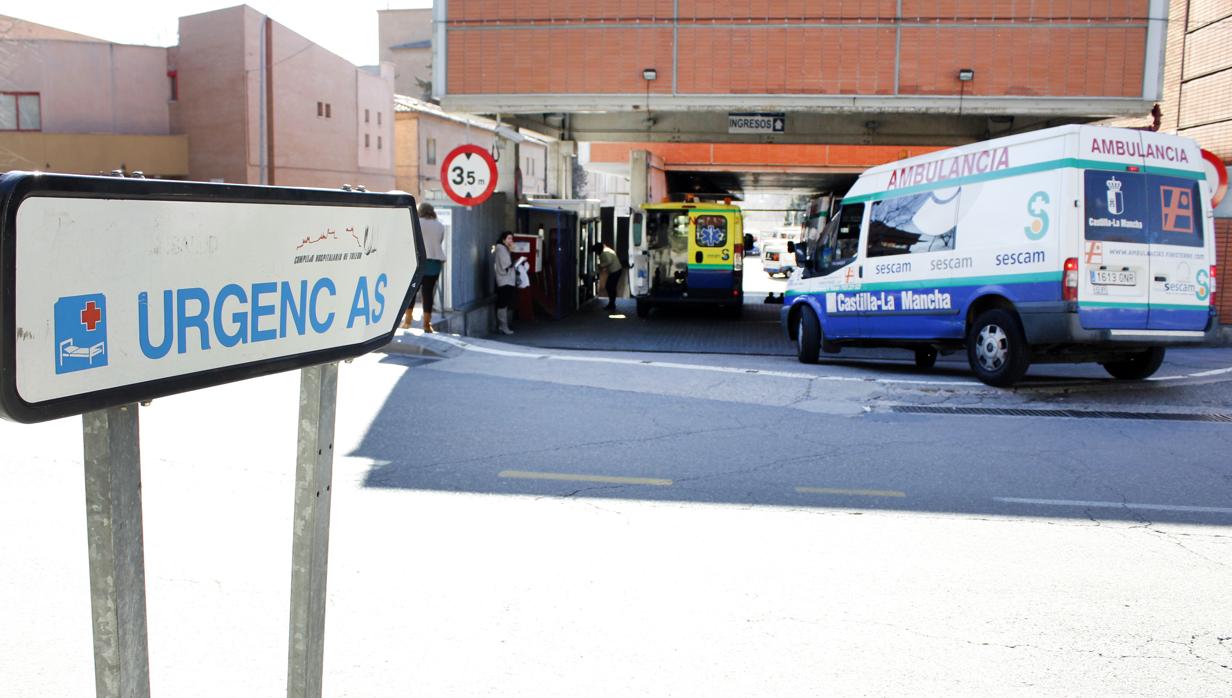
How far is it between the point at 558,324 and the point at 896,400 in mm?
10752

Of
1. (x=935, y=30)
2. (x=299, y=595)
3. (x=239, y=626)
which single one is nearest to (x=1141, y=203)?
(x=935, y=30)

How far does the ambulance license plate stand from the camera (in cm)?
1062

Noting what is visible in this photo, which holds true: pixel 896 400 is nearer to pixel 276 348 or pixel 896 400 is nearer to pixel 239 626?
pixel 239 626

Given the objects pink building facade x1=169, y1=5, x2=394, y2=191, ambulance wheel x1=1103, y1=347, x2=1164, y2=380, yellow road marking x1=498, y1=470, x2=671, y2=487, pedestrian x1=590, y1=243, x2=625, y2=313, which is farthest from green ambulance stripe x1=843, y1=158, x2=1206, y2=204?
pink building facade x1=169, y1=5, x2=394, y2=191

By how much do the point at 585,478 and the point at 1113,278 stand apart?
6.42 m

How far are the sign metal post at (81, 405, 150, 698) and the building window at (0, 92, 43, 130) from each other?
39.1 metres

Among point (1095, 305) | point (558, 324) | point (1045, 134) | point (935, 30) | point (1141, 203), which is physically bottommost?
point (558, 324)

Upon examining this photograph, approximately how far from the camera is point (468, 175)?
15.3 metres

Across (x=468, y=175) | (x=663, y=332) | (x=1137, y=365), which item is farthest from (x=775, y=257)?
(x=1137, y=365)

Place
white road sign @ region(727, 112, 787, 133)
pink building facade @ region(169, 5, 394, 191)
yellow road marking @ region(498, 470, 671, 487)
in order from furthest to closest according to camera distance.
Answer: pink building facade @ region(169, 5, 394, 191) < white road sign @ region(727, 112, 787, 133) < yellow road marking @ region(498, 470, 671, 487)

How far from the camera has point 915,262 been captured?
1259 cm

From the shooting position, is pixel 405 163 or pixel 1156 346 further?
pixel 405 163

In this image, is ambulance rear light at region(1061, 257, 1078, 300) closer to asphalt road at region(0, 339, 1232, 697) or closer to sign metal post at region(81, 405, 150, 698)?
asphalt road at region(0, 339, 1232, 697)

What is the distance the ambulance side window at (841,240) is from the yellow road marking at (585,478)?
7387 mm
